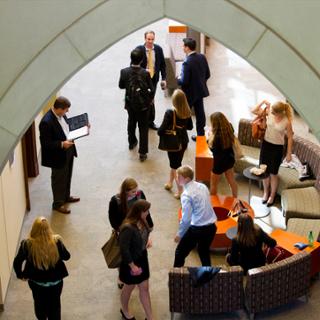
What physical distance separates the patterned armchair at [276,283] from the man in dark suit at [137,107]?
3452 mm

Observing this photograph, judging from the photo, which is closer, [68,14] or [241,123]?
[68,14]

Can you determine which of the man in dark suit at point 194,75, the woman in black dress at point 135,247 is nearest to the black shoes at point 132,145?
the man in dark suit at point 194,75

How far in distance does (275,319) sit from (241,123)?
3.38 metres

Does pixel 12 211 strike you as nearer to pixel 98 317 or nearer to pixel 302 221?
pixel 98 317

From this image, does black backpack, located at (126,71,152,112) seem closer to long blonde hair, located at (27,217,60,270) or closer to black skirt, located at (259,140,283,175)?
black skirt, located at (259,140,283,175)

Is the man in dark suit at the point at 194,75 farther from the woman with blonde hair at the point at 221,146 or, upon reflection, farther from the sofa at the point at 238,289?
the sofa at the point at 238,289

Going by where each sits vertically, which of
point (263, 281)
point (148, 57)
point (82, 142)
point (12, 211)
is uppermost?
point (148, 57)

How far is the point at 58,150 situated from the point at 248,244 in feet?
8.71

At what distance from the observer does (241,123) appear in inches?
364

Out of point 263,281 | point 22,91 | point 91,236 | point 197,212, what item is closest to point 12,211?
point 91,236

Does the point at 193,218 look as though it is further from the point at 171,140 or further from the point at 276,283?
the point at 171,140

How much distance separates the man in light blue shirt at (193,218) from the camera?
245 inches

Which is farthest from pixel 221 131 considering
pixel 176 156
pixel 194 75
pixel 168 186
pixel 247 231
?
pixel 194 75

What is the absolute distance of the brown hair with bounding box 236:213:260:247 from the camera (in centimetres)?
600
